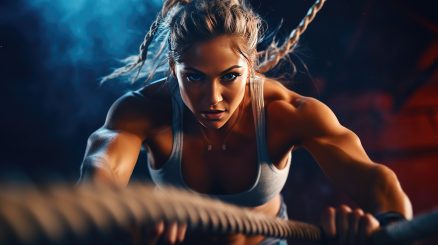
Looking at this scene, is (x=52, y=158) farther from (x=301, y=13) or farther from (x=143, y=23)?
(x=301, y=13)

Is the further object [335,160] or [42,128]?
[42,128]

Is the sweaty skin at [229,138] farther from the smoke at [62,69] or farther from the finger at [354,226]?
the smoke at [62,69]

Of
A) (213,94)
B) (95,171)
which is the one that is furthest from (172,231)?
(213,94)

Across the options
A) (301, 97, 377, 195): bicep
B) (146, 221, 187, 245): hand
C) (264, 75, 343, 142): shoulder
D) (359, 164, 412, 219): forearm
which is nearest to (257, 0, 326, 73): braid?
(264, 75, 343, 142): shoulder

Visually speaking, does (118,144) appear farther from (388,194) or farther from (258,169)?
(388,194)

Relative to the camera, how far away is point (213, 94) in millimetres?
1026

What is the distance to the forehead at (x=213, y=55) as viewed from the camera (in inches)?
39.9

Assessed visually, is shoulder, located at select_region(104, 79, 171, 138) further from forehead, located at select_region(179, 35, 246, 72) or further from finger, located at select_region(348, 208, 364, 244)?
finger, located at select_region(348, 208, 364, 244)

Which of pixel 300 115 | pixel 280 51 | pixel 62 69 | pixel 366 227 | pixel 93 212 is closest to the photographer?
pixel 93 212

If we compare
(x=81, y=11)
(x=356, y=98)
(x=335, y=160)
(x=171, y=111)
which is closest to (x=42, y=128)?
(x=81, y=11)

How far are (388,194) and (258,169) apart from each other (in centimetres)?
38

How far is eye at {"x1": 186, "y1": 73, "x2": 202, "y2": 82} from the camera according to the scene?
104cm

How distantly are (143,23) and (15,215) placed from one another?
193cm

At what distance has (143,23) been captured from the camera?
7.02 feet
